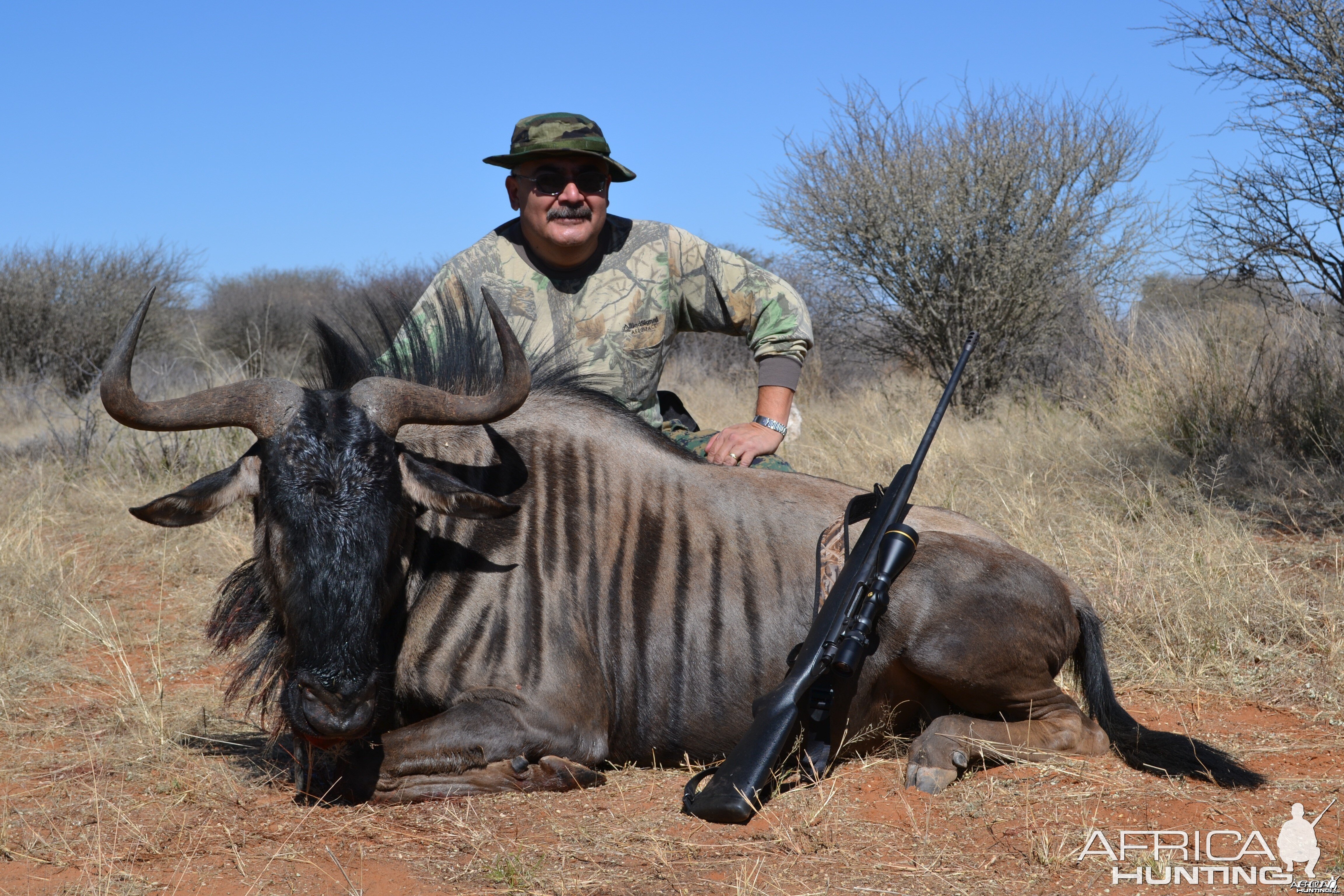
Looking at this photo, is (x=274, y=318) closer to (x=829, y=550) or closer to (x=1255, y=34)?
(x=1255, y=34)

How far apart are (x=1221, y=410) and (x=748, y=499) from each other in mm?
5777

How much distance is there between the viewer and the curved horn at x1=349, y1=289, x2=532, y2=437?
128 inches

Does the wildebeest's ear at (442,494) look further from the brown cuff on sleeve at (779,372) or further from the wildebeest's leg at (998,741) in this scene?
the brown cuff on sleeve at (779,372)

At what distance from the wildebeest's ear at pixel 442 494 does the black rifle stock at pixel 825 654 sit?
3.19 ft

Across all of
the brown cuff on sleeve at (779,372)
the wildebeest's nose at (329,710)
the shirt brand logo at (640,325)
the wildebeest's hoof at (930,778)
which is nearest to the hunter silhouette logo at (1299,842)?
the wildebeest's hoof at (930,778)

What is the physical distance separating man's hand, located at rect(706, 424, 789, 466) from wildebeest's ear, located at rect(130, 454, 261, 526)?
1.73 m

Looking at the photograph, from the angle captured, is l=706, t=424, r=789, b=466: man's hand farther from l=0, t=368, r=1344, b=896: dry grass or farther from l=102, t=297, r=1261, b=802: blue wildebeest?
l=0, t=368, r=1344, b=896: dry grass

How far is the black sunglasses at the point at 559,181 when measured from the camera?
470 cm

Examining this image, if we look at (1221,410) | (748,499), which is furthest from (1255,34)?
(748,499)

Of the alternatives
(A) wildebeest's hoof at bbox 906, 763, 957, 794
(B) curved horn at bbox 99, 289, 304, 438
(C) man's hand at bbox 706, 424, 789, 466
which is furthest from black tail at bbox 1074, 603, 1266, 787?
(B) curved horn at bbox 99, 289, 304, 438

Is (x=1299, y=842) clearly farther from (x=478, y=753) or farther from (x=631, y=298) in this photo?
(x=631, y=298)

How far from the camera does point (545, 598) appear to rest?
3.55 m

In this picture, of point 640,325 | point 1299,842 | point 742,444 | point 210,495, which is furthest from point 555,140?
point 1299,842

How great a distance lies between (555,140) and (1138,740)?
10.4ft
